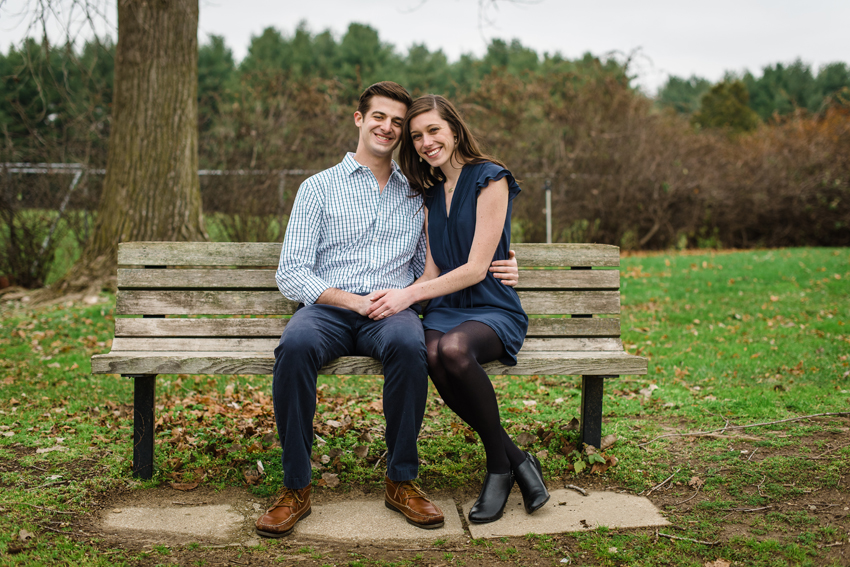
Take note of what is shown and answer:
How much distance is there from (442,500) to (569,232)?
31.1 ft

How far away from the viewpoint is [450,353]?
281 centimetres

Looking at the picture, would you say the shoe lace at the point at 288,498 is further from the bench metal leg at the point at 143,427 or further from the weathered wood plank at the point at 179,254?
the weathered wood plank at the point at 179,254

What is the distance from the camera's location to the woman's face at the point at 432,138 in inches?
127

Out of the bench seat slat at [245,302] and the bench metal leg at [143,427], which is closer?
the bench metal leg at [143,427]

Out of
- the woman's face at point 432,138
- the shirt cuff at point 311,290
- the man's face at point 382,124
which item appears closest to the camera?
the shirt cuff at point 311,290

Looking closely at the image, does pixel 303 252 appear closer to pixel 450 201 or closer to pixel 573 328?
pixel 450 201

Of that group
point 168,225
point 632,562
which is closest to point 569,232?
point 168,225

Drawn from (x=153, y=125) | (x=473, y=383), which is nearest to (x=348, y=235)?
(x=473, y=383)

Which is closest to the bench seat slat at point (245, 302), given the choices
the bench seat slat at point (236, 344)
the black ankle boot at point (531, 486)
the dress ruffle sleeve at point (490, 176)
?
the bench seat slat at point (236, 344)

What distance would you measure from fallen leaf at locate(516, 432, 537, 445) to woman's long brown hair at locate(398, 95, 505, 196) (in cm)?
140

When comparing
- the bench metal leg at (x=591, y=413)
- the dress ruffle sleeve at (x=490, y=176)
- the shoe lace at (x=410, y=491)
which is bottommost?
the shoe lace at (x=410, y=491)

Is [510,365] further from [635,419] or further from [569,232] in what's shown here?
[569,232]

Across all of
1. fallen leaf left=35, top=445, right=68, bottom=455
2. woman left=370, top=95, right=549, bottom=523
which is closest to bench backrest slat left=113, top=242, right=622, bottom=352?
woman left=370, top=95, right=549, bottom=523

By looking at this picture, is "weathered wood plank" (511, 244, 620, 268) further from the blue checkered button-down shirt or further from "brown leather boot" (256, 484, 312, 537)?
"brown leather boot" (256, 484, 312, 537)
